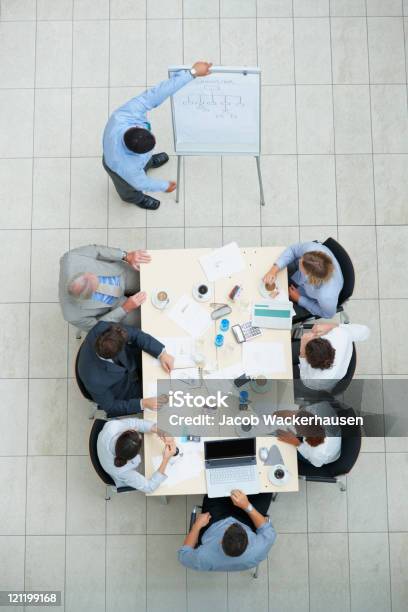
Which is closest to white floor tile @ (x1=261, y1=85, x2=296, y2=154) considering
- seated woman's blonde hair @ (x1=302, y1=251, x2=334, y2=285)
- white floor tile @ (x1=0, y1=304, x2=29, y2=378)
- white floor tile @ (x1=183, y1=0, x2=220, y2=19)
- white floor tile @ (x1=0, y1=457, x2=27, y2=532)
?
white floor tile @ (x1=183, y1=0, x2=220, y2=19)

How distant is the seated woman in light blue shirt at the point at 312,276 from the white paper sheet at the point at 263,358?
1.53 ft

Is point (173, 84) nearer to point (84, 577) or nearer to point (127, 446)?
point (127, 446)

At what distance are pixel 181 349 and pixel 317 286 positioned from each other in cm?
106

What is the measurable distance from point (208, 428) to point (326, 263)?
1407mm

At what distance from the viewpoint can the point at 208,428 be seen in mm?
3980

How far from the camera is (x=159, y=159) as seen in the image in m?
5.18

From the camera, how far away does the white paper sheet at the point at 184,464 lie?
3.94m

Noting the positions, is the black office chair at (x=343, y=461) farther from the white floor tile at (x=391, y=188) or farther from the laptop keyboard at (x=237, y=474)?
the white floor tile at (x=391, y=188)

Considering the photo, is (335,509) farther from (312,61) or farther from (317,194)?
(312,61)

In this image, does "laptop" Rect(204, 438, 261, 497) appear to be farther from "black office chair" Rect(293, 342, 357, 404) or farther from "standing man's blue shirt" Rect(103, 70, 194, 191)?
"standing man's blue shirt" Rect(103, 70, 194, 191)

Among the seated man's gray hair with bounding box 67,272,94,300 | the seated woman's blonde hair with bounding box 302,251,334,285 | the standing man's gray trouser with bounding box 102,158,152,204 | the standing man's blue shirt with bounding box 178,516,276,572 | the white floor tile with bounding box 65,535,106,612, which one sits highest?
the standing man's gray trouser with bounding box 102,158,152,204

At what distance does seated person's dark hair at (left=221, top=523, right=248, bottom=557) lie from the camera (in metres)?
3.61

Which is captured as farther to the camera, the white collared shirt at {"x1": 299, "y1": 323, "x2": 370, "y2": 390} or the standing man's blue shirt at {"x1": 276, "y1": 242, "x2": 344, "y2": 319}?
the standing man's blue shirt at {"x1": 276, "y1": 242, "x2": 344, "y2": 319}

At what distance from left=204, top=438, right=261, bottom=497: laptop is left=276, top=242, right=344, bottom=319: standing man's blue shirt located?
1.11 metres
